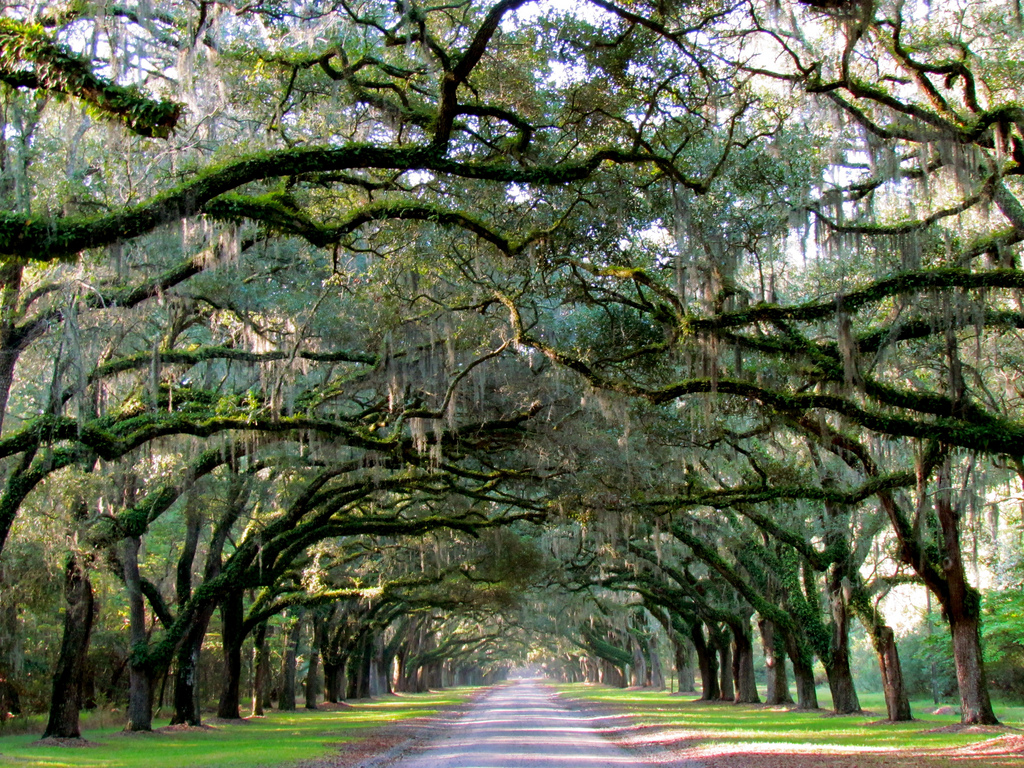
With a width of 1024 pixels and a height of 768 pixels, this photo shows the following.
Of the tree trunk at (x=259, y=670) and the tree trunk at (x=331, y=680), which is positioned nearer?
the tree trunk at (x=259, y=670)

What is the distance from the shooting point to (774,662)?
2662 centimetres

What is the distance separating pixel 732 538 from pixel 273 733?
1202 centimetres

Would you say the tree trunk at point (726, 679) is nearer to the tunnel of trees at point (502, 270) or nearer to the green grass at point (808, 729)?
the green grass at point (808, 729)

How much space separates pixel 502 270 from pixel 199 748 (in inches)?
394

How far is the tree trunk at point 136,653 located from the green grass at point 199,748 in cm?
55

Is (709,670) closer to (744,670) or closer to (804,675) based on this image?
(744,670)

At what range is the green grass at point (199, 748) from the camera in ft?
39.0

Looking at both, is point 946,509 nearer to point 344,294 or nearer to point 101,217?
point 344,294

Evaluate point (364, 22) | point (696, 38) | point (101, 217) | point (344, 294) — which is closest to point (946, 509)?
point (696, 38)

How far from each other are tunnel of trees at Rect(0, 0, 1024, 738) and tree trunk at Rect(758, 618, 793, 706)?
6.97 m

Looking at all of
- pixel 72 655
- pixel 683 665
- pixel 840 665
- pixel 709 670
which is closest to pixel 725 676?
pixel 709 670

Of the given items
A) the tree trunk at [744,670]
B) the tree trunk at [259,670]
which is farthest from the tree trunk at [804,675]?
the tree trunk at [259,670]

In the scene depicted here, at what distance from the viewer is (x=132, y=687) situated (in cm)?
1823

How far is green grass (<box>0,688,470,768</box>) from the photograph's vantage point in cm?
1190
